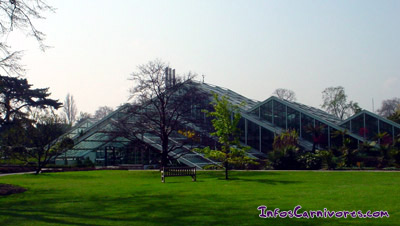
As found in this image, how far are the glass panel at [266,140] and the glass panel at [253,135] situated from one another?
1.47 feet

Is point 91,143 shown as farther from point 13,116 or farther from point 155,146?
point 13,116

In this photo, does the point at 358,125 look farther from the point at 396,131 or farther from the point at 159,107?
the point at 159,107

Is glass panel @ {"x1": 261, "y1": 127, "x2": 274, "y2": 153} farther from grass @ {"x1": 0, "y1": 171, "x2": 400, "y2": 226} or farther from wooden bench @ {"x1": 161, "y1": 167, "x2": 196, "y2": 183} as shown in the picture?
grass @ {"x1": 0, "y1": 171, "x2": 400, "y2": 226}

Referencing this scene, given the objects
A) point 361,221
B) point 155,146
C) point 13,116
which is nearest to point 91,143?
point 155,146

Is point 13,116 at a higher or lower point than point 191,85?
lower

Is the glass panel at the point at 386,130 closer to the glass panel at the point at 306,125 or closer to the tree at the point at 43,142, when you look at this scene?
the glass panel at the point at 306,125

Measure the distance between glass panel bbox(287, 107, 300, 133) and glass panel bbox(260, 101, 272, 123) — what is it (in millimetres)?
1991

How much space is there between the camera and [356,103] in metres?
63.2

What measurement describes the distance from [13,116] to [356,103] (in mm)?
54583

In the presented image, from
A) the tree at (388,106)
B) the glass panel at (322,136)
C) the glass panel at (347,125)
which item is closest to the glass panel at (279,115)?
the glass panel at (322,136)

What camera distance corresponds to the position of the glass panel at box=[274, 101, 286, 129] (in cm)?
4009

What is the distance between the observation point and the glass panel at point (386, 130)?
3378 cm

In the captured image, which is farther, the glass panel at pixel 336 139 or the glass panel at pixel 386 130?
the glass panel at pixel 336 139

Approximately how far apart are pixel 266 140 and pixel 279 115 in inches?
109
